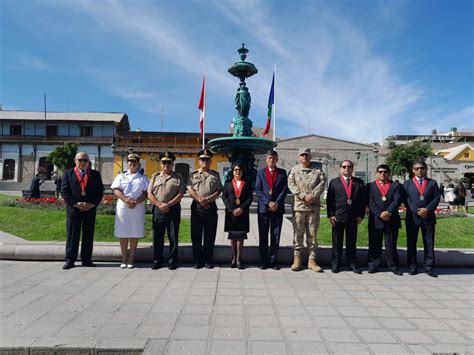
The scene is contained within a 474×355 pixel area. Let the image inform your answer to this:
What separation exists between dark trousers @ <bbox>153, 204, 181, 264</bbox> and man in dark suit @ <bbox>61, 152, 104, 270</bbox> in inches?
46.3

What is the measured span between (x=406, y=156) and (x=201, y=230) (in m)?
36.1

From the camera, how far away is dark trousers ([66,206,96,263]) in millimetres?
5898

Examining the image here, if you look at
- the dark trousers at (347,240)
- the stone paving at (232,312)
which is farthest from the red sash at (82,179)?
the dark trousers at (347,240)

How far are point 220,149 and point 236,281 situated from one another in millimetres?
7482

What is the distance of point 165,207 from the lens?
19.4ft

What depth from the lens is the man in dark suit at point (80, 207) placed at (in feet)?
19.4

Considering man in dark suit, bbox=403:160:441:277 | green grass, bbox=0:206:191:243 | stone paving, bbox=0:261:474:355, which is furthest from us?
green grass, bbox=0:206:191:243

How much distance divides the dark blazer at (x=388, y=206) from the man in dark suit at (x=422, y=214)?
0.20 meters

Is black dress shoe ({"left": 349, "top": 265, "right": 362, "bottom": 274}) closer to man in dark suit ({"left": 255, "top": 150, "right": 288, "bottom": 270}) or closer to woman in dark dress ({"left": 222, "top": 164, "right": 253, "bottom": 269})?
man in dark suit ({"left": 255, "top": 150, "right": 288, "bottom": 270})

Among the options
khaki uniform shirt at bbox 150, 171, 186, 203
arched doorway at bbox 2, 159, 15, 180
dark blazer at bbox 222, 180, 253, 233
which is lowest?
dark blazer at bbox 222, 180, 253, 233

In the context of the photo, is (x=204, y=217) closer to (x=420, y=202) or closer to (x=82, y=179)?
(x=82, y=179)

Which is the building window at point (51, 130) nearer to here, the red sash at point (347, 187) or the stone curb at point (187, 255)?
the stone curb at point (187, 255)

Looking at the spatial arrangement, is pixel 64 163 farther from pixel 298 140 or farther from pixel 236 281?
pixel 236 281

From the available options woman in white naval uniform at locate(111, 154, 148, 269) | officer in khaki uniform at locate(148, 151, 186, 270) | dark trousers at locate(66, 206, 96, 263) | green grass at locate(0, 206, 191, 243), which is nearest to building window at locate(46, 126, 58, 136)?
green grass at locate(0, 206, 191, 243)
